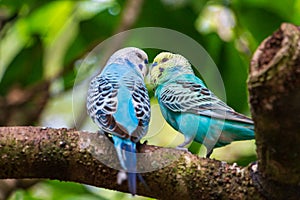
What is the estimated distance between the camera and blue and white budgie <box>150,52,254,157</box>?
3.93 ft

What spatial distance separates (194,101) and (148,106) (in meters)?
0.10

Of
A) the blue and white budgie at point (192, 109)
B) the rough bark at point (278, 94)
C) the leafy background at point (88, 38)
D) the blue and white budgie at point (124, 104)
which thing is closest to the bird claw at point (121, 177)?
the blue and white budgie at point (124, 104)

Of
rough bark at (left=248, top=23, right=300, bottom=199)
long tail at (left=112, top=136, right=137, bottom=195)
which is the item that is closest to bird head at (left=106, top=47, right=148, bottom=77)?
long tail at (left=112, top=136, right=137, bottom=195)

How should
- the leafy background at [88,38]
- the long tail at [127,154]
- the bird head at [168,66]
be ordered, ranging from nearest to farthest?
1. the long tail at [127,154]
2. the bird head at [168,66]
3. the leafy background at [88,38]

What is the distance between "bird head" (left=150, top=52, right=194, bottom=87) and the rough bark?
25 cm

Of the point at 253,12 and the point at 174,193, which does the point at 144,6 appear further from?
the point at 174,193

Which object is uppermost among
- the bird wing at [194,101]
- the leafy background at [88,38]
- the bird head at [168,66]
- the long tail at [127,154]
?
the bird head at [168,66]

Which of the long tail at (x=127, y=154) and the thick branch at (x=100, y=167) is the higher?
the long tail at (x=127, y=154)

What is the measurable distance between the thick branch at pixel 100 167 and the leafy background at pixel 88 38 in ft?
2.79

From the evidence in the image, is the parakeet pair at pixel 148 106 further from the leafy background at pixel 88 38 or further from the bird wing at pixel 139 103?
the leafy background at pixel 88 38

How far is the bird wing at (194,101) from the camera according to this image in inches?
47.1

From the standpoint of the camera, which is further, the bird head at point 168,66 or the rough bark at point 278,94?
the bird head at point 168,66

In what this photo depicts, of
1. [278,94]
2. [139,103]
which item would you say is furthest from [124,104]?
[278,94]

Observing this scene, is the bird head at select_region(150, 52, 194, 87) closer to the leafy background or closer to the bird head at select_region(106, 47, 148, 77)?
the bird head at select_region(106, 47, 148, 77)
